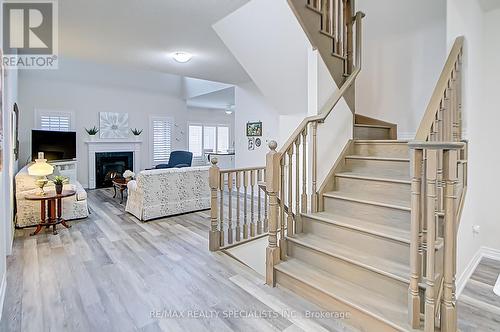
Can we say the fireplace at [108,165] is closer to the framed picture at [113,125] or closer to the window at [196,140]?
the framed picture at [113,125]

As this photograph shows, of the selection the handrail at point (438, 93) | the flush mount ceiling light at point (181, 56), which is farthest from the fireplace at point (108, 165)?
the handrail at point (438, 93)

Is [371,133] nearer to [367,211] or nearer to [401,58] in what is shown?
[401,58]

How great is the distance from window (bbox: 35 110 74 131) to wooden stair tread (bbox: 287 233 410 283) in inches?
291

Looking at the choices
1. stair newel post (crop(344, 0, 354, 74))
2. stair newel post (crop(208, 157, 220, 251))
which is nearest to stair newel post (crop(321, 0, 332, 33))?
stair newel post (crop(344, 0, 354, 74))

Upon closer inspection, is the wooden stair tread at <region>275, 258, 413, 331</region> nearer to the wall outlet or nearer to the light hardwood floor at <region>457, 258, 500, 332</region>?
the light hardwood floor at <region>457, 258, 500, 332</region>

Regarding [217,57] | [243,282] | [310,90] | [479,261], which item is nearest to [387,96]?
[310,90]

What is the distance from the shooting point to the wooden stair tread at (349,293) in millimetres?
1871

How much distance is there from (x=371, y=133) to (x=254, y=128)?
3280mm

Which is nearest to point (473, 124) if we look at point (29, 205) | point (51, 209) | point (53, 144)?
point (51, 209)

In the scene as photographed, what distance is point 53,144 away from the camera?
6.73 metres

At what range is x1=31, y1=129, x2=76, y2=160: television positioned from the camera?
654cm

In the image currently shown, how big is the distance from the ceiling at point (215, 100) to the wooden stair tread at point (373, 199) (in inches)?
230

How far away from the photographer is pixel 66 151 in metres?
6.96

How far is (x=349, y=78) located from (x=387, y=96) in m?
1.61
